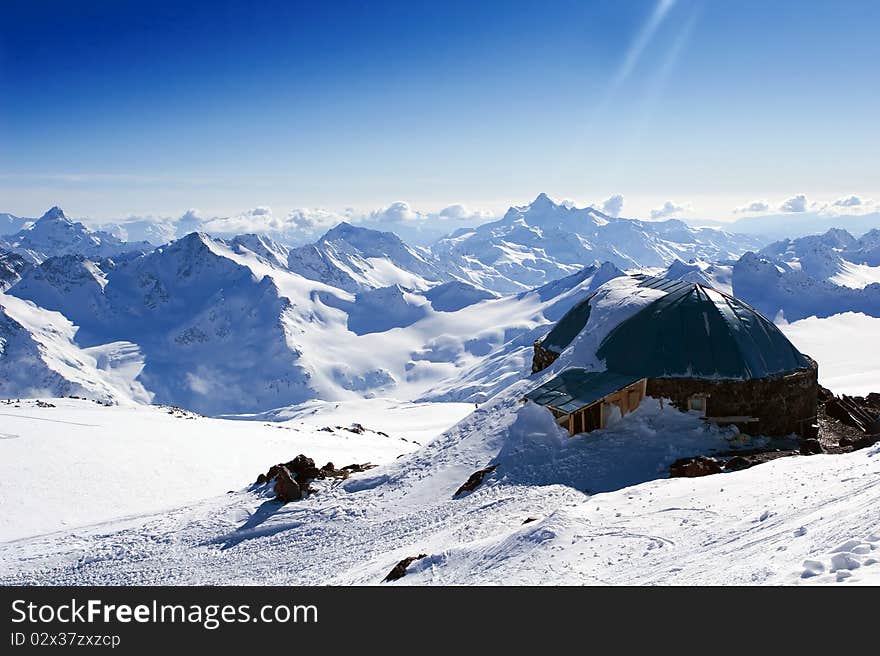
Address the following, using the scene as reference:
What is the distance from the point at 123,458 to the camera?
32656 mm

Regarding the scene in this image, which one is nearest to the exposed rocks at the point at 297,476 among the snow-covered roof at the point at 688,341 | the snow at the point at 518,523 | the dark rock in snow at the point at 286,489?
the dark rock in snow at the point at 286,489

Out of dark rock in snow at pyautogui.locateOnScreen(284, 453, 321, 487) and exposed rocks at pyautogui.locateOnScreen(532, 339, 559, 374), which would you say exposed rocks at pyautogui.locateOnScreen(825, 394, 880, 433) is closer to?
exposed rocks at pyautogui.locateOnScreen(532, 339, 559, 374)

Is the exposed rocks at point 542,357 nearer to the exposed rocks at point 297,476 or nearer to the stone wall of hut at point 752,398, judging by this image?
the stone wall of hut at point 752,398

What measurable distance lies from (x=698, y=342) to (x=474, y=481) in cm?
1039

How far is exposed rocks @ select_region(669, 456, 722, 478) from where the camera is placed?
18.1m

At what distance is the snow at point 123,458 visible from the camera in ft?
87.9

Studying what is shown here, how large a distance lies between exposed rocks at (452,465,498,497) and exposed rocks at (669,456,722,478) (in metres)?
6.29

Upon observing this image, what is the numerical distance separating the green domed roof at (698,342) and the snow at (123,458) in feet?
65.2

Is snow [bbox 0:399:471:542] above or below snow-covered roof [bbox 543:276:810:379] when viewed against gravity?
below

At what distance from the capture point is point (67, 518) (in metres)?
25.8

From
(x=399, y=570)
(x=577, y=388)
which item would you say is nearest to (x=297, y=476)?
(x=399, y=570)

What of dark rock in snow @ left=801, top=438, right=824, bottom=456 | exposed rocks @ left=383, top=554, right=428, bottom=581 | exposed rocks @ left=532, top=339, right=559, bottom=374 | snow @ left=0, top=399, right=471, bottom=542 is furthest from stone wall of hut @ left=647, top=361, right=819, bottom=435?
snow @ left=0, top=399, right=471, bottom=542
